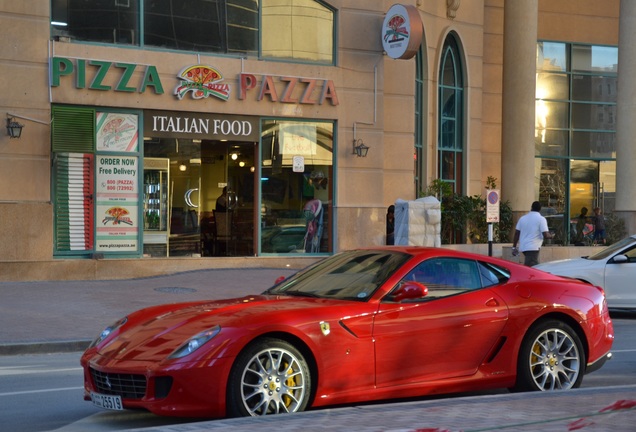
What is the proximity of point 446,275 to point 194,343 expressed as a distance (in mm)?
2472

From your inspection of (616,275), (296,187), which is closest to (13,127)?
(296,187)

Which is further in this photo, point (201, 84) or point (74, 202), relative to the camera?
point (201, 84)

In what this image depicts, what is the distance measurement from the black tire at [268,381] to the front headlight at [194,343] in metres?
0.25

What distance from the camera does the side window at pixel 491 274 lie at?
28.2ft

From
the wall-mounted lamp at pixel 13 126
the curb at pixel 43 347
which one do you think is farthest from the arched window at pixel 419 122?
the curb at pixel 43 347

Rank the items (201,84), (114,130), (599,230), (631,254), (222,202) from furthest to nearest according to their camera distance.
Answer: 1. (599,230)
2. (222,202)
3. (201,84)
4. (114,130)
5. (631,254)

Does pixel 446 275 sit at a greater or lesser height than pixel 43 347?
greater

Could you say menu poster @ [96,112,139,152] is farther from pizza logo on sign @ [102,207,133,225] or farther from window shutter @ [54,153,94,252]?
pizza logo on sign @ [102,207,133,225]

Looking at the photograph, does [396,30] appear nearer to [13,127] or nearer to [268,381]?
[13,127]

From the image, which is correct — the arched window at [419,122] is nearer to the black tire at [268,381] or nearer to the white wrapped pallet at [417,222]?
the white wrapped pallet at [417,222]

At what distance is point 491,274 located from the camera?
28.5ft

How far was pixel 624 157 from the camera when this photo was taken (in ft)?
98.2

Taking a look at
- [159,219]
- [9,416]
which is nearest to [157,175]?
[159,219]

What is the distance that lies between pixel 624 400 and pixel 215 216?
15.9m
